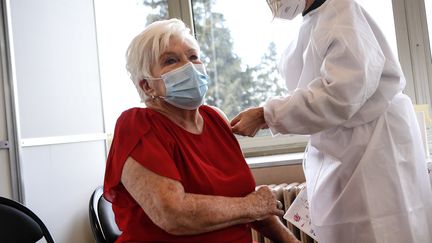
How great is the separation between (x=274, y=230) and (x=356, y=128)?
48cm

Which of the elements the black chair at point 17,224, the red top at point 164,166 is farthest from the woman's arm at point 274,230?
the black chair at point 17,224

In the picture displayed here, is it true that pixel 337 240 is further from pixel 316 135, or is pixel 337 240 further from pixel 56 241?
pixel 56 241

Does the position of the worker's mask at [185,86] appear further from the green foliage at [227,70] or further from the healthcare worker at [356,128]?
the green foliage at [227,70]

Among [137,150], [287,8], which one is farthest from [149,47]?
[287,8]

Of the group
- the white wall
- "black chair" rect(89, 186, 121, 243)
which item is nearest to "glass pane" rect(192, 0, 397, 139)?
the white wall

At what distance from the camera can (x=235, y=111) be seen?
2.58 m

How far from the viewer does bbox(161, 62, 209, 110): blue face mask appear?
1.27m

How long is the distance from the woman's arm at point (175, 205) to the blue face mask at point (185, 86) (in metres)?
0.27

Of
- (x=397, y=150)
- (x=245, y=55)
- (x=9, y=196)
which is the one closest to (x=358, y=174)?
(x=397, y=150)

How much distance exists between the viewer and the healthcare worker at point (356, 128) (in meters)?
1.11

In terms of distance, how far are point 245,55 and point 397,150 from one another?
4.96 feet

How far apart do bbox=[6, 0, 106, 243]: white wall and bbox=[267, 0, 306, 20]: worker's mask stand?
1135 mm

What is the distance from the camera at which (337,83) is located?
3.57 feet

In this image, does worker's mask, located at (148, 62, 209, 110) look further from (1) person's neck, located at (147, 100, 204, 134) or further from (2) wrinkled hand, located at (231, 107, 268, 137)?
(2) wrinkled hand, located at (231, 107, 268, 137)
